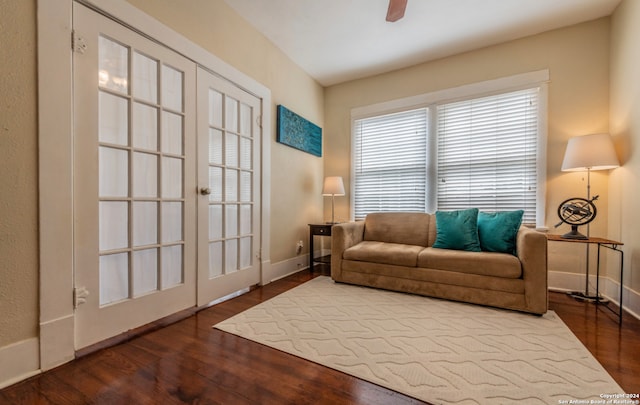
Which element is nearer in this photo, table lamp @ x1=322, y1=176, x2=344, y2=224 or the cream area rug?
the cream area rug

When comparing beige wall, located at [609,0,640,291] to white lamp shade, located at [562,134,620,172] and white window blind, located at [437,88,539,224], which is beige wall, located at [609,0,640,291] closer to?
white lamp shade, located at [562,134,620,172]

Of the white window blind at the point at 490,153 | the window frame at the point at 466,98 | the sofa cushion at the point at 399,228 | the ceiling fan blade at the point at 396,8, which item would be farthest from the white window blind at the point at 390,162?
the ceiling fan blade at the point at 396,8

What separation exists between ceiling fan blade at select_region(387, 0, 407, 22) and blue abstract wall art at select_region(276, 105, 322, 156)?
163 centimetres

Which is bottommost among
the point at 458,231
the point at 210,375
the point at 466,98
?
the point at 210,375

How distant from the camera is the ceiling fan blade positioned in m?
1.70

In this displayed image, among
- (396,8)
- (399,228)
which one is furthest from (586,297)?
(396,8)

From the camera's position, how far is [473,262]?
7.43ft

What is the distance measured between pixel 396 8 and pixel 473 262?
2022mm

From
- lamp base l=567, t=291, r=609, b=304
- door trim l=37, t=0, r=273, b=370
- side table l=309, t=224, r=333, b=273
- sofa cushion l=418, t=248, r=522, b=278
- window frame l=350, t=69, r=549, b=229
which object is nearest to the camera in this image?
door trim l=37, t=0, r=273, b=370

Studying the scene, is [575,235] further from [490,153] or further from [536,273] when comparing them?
[490,153]

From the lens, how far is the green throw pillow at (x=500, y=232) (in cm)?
242

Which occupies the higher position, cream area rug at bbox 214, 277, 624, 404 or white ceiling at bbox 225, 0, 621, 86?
white ceiling at bbox 225, 0, 621, 86

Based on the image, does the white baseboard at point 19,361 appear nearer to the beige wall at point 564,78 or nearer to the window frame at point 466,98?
the window frame at point 466,98

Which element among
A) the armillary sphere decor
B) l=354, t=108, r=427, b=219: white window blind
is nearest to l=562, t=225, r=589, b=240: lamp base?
the armillary sphere decor
